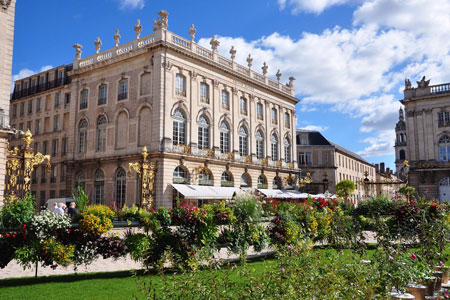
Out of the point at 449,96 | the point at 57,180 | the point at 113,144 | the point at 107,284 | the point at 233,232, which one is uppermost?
the point at 449,96

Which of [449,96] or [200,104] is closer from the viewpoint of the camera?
[200,104]

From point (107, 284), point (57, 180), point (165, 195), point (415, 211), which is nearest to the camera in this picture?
point (107, 284)

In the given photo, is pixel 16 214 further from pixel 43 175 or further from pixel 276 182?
pixel 276 182

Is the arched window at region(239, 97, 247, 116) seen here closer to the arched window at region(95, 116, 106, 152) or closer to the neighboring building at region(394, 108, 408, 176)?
the arched window at region(95, 116, 106, 152)

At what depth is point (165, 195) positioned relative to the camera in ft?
81.1

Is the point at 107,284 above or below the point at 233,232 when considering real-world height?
below

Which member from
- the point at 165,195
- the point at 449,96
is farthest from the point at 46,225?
the point at 449,96

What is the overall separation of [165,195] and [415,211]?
51.0ft

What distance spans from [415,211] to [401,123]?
9025 cm

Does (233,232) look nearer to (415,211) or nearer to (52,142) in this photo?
(415,211)

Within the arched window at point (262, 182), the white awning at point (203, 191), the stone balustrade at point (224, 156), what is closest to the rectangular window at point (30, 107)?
the stone balustrade at point (224, 156)

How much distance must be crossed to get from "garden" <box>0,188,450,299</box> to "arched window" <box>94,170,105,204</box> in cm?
1641

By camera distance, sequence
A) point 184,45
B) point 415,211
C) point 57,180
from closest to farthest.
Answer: point 415,211 < point 184,45 < point 57,180

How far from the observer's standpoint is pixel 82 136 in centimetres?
3030
